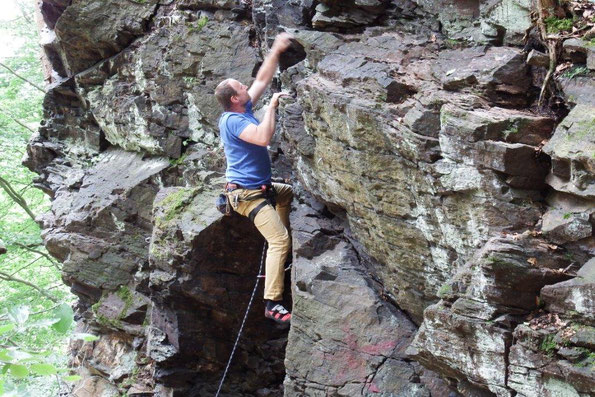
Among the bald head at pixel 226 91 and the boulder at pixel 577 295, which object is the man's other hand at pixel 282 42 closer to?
the bald head at pixel 226 91

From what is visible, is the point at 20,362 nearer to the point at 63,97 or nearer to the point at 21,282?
the point at 63,97

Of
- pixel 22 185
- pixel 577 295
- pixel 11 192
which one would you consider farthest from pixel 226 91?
pixel 22 185

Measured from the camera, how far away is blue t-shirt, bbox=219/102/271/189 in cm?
814

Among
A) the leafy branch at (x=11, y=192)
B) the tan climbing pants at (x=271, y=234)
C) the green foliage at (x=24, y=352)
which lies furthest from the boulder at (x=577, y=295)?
the leafy branch at (x=11, y=192)

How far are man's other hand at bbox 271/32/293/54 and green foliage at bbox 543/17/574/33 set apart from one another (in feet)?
11.4

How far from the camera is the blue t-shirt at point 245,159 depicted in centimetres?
814

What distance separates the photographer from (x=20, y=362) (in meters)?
2.90

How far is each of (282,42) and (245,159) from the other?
1.65 metres

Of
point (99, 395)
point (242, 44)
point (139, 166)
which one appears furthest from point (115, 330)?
point (242, 44)

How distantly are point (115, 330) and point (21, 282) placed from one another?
763 centimetres

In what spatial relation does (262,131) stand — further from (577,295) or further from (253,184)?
(577,295)

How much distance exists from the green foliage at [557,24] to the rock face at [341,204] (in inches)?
12.1

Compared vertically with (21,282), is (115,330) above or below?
below

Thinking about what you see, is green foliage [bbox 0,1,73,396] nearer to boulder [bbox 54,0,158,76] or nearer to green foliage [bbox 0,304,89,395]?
boulder [bbox 54,0,158,76]
